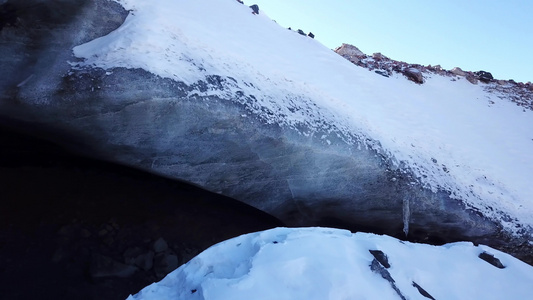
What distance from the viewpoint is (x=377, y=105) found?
694 cm

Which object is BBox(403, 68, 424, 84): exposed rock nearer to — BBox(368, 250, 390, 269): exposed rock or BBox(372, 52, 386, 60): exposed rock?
BBox(372, 52, 386, 60): exposed rock

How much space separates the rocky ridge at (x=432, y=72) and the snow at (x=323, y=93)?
1.30 metres

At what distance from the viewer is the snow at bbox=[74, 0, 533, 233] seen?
4441mm

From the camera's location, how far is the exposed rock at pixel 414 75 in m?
9.89

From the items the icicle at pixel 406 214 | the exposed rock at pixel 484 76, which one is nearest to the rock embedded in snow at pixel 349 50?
the exposed rock at pixel 484 76

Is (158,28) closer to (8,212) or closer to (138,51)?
(138,51)

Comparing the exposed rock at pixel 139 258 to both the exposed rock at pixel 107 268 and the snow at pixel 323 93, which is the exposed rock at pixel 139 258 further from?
the snow at pixel 323 93

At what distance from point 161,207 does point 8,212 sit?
1879 millimetres

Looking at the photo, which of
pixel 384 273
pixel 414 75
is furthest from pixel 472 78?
pixel 384 273

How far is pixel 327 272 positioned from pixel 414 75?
874 cm

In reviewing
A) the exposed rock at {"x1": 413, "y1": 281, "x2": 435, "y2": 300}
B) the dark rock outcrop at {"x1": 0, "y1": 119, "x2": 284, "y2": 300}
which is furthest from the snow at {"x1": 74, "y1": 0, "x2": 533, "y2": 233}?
the exposed rock at {"x1": 413, "y1": 281, "x2": 435, "y2": 300}

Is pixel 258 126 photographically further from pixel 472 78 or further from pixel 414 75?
pixel 472 78

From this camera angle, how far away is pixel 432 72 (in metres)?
11.1

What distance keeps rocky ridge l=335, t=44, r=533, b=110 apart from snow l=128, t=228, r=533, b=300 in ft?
22.9
